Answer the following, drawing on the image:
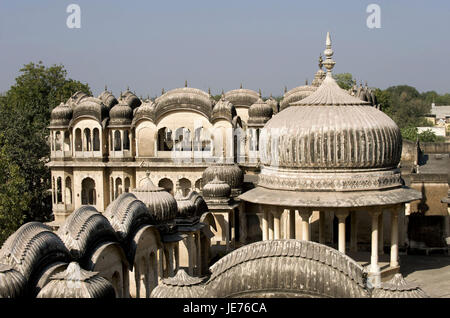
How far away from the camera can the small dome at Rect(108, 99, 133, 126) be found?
37.0m

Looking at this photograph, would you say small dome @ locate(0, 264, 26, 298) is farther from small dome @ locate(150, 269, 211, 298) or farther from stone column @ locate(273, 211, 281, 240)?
stone column @ locate(273, 211, 281, 240)

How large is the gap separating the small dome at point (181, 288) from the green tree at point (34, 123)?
21332 mm

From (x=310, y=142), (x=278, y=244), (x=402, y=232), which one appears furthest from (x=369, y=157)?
(x=278, y=244)

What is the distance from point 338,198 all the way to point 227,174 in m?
11.6

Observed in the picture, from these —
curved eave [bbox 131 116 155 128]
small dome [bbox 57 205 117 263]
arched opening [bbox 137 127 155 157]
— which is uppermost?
curved eave [bbox 131 116 155 128]

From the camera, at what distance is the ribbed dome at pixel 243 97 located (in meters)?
40.3

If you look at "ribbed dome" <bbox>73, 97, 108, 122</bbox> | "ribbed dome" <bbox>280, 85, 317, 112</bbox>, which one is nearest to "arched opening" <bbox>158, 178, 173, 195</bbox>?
"ribbed dome" <bbox>73, 97, 108, 122</bbox>

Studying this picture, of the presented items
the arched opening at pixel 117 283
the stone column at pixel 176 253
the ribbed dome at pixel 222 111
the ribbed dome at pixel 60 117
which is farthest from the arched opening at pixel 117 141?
the arched opening at pixel 117 283

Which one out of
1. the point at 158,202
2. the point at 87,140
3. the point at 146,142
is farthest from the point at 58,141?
the point at 158,202

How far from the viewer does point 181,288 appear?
10.3 meters

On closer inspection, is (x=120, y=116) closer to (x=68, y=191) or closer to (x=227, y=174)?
(x=68, y=191)

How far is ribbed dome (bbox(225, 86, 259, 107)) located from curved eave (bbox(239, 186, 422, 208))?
22392 mm

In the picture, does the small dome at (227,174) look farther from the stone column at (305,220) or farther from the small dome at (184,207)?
the stone column at (305,220)
